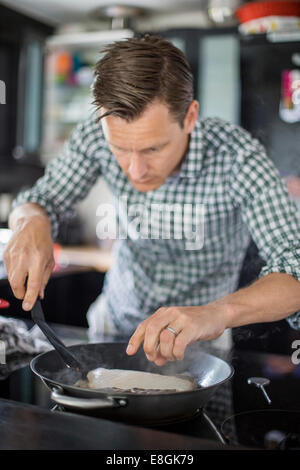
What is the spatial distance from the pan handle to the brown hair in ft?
2.04

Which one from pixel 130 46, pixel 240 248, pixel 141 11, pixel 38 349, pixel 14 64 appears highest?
pixel 141 11

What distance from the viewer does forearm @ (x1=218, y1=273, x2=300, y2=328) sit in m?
1.05

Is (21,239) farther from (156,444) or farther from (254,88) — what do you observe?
(254,88)

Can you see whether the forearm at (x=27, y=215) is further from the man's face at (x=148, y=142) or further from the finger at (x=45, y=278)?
the man's face at (x=148, y=142)

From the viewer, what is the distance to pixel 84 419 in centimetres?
79

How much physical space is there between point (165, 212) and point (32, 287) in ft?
1.84

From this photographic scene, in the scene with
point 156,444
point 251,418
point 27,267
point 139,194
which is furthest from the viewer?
point 139,194

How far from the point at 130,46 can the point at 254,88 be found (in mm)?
1800

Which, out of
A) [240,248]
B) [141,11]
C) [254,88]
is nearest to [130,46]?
[240,248]

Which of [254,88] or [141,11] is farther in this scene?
[141,11]

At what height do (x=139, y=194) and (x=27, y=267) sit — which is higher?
(x=139, y=194)

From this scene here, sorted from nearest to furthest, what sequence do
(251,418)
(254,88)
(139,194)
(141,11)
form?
(251,418) → (139,194) → (254,88) → (141,11)

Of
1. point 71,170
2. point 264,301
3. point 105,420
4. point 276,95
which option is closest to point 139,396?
point 105,420

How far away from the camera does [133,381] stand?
3.20ft
